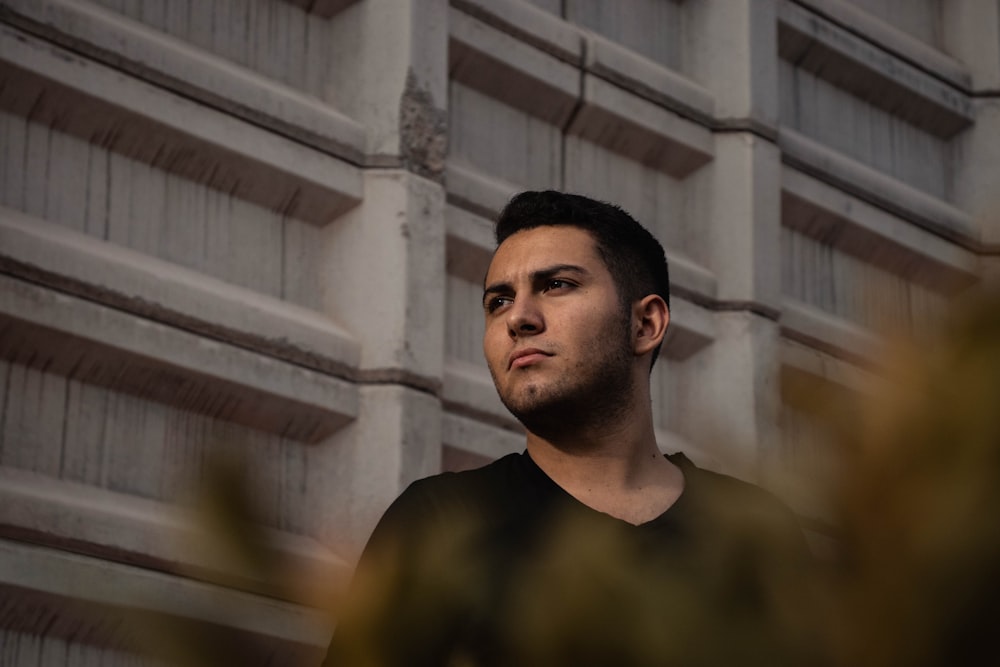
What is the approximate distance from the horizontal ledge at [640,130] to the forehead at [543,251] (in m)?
3.30

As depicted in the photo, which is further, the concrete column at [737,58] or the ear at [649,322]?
the concrete column at [737,58]

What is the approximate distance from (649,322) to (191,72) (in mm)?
2146

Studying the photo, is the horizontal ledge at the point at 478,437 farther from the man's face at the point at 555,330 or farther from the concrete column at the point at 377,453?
the man's face at the point at 555,330

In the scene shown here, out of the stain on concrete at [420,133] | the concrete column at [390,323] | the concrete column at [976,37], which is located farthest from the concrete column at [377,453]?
the concrete column at [976,37]

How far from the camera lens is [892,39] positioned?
694cm

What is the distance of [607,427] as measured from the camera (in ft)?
7.88

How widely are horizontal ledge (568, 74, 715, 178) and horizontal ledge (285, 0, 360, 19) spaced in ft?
3.06

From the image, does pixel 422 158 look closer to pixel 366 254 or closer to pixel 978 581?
pixel 366 254

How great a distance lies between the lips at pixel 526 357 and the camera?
2.22 m

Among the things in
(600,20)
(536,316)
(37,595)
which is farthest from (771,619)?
(600,20)

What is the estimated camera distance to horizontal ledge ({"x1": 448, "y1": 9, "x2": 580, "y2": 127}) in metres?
5.33

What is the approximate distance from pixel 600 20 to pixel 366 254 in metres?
1.55

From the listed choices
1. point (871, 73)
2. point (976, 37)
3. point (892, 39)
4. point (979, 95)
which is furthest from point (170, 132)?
point (976, 37)

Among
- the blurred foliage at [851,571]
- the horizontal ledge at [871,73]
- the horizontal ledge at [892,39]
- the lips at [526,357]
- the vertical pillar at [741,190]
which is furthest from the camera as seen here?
the horizontal ledge at [892,39]
